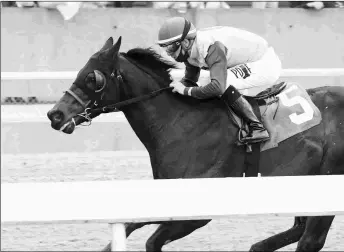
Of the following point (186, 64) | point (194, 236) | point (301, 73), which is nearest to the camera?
point (186, 64)

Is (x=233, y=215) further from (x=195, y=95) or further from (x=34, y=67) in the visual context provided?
(x=34, y=67)

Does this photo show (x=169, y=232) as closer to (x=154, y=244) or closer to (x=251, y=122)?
(x=154, y=244)

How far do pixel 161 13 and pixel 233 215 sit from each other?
594 centimetres

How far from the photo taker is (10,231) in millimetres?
4723

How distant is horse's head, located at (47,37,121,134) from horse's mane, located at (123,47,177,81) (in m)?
0.18

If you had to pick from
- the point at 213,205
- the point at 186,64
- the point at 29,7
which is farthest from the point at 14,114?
the point at 213,205

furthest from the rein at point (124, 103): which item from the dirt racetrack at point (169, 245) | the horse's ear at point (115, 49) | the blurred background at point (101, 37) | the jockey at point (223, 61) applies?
the blurred background at point (101, 37)

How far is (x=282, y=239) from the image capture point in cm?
389

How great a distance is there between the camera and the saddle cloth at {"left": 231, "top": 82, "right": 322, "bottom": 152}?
380 cm

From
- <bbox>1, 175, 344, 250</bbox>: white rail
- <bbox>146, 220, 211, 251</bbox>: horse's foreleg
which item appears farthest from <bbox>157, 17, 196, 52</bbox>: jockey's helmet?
<bbox>1, 175, 344, 250</bbox>: white rail

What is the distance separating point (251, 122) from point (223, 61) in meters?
0.31

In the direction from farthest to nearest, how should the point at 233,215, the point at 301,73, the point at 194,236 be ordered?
the point at 301,73 → the point at 194,236 → the point at 233,215

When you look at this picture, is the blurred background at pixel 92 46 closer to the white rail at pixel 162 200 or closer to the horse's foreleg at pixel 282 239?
the horse's foreleg at pixel 282 239

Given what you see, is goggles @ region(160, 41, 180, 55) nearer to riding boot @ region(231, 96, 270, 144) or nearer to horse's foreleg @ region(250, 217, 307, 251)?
riding boot @ region(231, 96, 270, 144)
